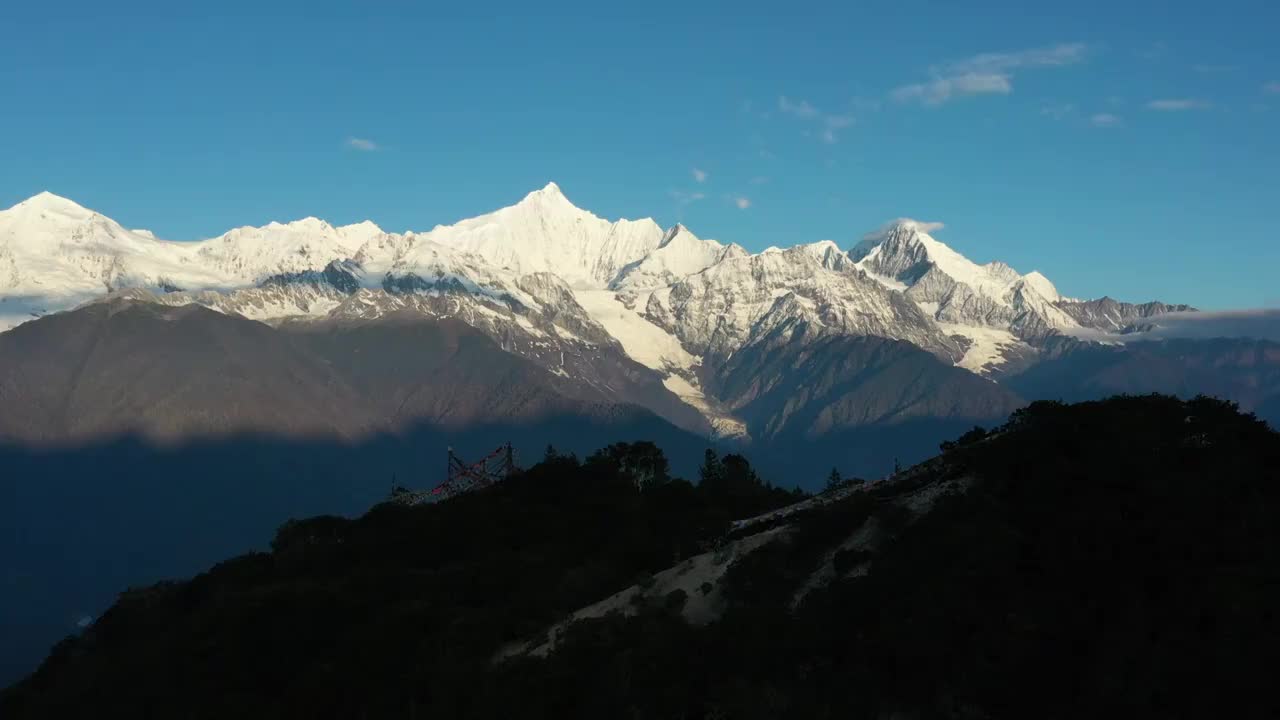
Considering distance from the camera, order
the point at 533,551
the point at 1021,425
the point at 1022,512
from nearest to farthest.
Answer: the point at 1022,512
the point at 1021,425
the point at 533,551

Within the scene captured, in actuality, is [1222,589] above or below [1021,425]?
below

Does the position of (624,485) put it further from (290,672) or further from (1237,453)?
(1237,453)

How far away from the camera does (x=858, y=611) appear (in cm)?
7088

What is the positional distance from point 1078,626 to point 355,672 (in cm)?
4827

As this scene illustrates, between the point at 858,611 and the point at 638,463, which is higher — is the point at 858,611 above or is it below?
below

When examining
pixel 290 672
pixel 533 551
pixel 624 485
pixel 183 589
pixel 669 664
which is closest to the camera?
pixel 669 664

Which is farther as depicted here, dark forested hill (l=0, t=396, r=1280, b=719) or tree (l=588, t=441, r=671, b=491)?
tree (l=588, t=441, r=671, b=491)

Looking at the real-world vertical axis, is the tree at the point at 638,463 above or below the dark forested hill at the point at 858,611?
above

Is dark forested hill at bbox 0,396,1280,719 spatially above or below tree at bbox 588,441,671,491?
below

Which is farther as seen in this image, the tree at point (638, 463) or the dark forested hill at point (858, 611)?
the tree at point (638, 463)

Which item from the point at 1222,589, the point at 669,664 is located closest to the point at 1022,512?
the point at 1222,589

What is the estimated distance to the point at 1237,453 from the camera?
79750 millimetres

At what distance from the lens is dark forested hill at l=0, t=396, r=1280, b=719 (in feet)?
201

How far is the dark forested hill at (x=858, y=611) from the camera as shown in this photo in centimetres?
6125
